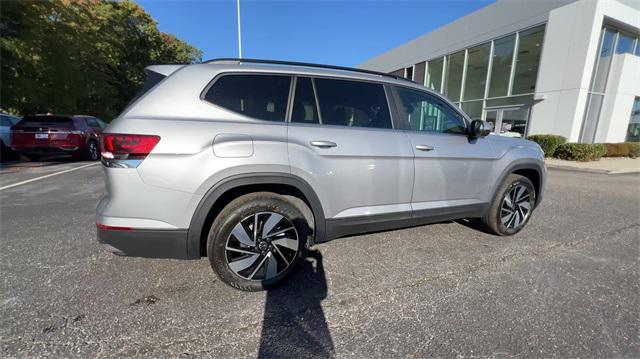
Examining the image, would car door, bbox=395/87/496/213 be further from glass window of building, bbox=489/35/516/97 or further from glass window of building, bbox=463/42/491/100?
glass window of building, bbox=463/42/491/100

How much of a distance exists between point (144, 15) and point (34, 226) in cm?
3070

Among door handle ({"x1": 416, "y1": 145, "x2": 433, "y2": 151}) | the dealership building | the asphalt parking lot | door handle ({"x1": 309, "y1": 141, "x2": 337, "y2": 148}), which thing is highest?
the dealership building

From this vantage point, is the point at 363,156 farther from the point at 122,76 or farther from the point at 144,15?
the point at 144,15

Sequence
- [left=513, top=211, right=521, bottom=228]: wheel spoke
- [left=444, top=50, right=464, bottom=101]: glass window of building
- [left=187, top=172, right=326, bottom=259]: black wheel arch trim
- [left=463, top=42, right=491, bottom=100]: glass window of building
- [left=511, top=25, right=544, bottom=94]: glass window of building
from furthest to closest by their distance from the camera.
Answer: [left=444, top=50, right=464, bottom=101]: glass window of building → [left=463, top=42, right=491, bottom=100]: glass window of building → [left=511, top=25, right=544, bottom=94]: glass window of building → [left=513, top=211, right=521, bottom=228]: wheel spoke → [left=187, top=172, right=326, bottom=259]: black wheel arch trim

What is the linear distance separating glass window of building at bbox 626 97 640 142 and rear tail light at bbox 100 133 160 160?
20619 millimetres

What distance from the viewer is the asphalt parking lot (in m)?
1.76

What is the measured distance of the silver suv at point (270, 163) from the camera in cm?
199

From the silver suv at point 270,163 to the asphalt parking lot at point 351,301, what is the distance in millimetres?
368

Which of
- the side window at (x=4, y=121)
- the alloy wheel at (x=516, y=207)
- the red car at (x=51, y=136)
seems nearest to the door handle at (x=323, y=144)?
the alloy wheel at (x=516, y=207)

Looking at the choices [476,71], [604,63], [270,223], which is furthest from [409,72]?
[270,223]

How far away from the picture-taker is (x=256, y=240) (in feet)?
7.46

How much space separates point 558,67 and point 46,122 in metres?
19.3

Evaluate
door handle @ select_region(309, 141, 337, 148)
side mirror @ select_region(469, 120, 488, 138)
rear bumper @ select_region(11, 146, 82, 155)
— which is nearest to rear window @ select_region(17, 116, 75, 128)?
rear bumper @ select_region(11, 146, 82, 155)

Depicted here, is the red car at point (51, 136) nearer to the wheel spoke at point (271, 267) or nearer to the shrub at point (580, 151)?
the wheel spoke at point (271, 267)
